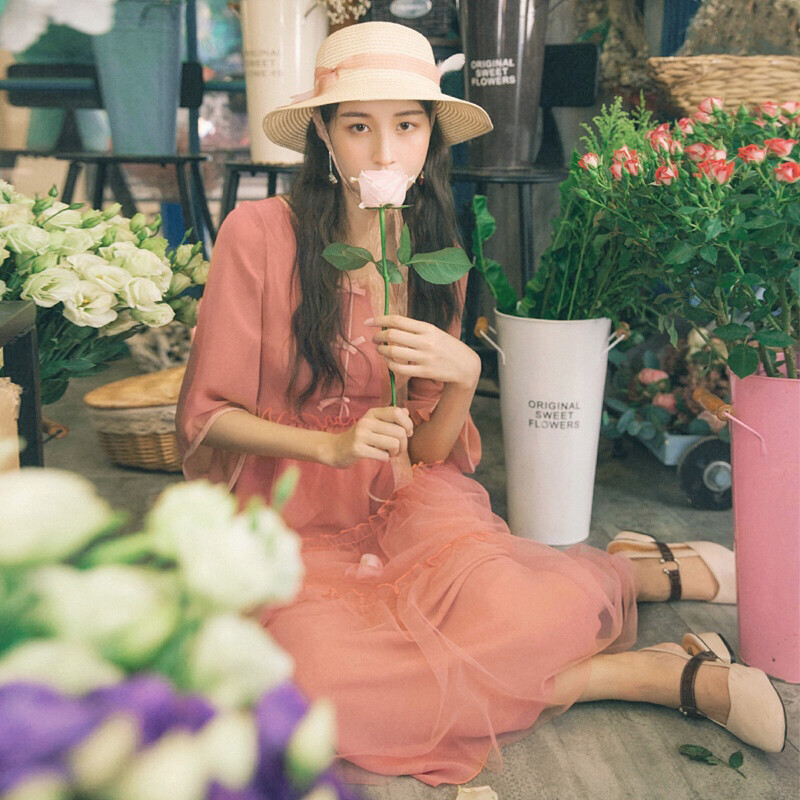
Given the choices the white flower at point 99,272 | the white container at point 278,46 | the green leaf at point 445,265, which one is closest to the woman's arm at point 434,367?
the green leaf at point 445,265

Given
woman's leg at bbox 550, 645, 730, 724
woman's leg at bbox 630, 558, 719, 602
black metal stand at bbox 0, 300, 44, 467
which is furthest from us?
woman's leg at bbox 630, 558, 719, 602

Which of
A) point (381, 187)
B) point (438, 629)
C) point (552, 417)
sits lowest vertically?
point (438, 629)

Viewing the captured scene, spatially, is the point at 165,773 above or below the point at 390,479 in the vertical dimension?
above

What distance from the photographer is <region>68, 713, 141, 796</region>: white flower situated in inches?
9.8

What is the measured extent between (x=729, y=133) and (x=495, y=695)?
98cm

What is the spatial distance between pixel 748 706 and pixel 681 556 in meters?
0.52

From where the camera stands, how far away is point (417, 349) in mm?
1412

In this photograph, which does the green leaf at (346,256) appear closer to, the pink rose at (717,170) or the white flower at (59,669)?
the pink rose at (717,170)

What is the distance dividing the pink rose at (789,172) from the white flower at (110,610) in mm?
1268

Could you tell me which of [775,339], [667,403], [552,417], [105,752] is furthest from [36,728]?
[667,403]

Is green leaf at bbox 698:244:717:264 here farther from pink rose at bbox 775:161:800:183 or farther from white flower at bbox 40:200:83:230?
white flower at bbox 40:200:83:230

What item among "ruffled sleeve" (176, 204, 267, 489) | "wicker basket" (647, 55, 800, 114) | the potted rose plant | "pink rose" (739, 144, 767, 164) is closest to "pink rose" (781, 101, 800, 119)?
the potted rose plant

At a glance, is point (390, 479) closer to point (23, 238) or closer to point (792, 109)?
point (23, 238)

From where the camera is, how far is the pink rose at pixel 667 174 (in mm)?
1447
